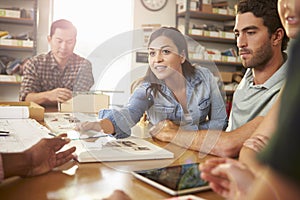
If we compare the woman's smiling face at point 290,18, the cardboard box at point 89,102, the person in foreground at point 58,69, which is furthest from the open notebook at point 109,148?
the person in foreground at point 58,69

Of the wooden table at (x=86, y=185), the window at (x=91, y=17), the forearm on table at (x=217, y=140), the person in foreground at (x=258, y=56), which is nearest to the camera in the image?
the wooden table at (x=86, y=185)

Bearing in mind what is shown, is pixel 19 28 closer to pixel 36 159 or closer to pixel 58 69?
pixel 58 69

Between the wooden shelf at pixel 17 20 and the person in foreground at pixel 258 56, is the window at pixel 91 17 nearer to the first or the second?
the wooden shelf at pixel 17 20

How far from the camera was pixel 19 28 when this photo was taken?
3.80 metres

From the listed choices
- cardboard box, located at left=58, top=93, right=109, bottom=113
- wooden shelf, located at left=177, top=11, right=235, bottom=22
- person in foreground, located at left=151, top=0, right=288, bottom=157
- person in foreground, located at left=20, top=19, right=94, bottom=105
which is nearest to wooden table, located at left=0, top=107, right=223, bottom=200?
person in foreground, located at left=151, top=0, right=288, bottom=157

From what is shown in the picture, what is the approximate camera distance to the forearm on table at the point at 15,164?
699 millimetres

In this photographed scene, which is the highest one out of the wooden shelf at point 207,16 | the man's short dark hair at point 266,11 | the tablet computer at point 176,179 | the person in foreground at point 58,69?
the wooden shelf at point 207,16

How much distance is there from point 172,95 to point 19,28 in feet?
9.47

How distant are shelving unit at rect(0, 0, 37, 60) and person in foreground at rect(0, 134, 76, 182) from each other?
305 centimetres

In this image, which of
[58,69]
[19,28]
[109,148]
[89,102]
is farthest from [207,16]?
[109,148]

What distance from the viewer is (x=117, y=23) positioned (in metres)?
4.16

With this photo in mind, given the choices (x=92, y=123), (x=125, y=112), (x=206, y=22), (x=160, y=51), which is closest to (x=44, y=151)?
(x=92, y=123)

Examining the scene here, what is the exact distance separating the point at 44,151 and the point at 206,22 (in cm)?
407

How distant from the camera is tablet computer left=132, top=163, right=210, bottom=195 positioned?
25.1 inches
